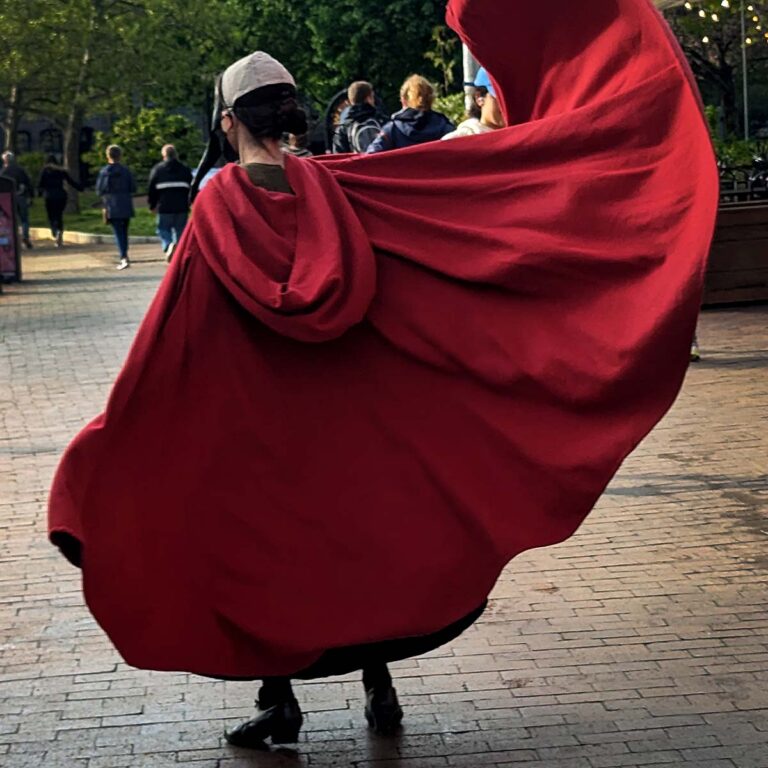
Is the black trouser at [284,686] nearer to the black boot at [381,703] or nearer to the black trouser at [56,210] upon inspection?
the black boot at [381,703]

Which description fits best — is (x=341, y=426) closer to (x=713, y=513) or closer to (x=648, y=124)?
(x=648, y=124)

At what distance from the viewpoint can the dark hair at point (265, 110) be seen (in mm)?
4473

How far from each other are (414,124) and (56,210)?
2114cm

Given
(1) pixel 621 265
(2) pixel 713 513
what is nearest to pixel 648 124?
(1) pixel 621 265

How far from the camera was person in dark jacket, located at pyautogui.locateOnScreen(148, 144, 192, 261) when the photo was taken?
21.2 m

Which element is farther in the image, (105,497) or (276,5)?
(276,5)

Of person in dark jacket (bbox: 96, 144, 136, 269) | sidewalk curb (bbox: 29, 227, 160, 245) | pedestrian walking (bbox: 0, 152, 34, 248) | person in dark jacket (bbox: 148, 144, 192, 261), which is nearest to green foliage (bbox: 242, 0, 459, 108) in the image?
sidewalk curb (bbox: 29, 227, 160, 245)

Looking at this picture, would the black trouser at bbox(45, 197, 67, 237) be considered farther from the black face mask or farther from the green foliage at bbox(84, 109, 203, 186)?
the black face mask

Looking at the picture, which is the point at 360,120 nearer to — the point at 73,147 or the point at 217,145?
the point at 217,145

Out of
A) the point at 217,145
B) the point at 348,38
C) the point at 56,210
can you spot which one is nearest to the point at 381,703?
the point at 217,145

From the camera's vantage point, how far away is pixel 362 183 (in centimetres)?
444

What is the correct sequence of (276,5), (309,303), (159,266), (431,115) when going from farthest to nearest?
(276,5), (159,266), (431,115), (309,303)

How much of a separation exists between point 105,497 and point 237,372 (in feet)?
1.55

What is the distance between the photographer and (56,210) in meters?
30.2
